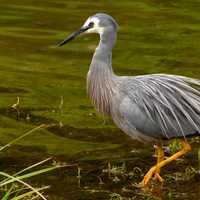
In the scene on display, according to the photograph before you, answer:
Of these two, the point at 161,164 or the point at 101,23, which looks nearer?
the point at 161,164

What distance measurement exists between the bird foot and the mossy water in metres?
0.11

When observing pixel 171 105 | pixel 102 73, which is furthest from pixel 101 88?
pixel 171 105

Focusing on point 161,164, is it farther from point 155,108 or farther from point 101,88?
point 101,88

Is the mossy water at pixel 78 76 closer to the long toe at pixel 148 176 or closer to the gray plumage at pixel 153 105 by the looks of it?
the long toe at pixel 148 176

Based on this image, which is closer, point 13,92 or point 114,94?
point 114,94

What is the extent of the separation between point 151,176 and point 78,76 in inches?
166

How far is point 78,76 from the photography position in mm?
11914

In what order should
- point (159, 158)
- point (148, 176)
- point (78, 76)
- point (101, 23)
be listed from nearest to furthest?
point (148, 176) → point (159, 158) → point (101, 23) → point (78, 76)

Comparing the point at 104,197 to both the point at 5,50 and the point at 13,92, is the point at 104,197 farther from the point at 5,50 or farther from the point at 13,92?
the point at 5,50

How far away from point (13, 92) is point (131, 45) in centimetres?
324

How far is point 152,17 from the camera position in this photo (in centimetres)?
1595

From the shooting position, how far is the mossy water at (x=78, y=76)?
26.8ft

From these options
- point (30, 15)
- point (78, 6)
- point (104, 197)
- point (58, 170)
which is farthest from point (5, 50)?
point (104, 197)

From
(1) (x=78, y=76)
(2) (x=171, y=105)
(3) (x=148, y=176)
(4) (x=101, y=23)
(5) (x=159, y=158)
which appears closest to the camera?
(3) (x=148, y=176)
